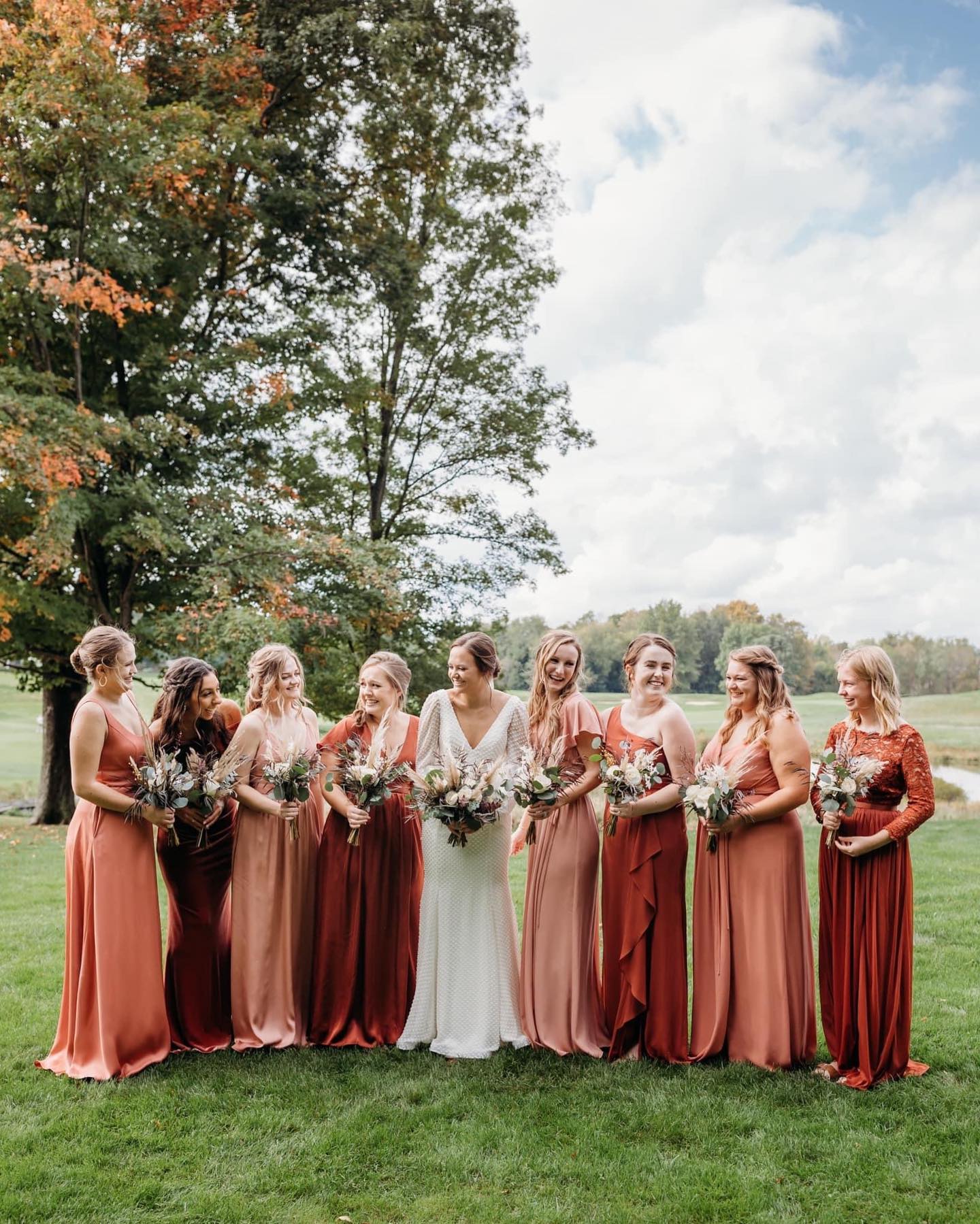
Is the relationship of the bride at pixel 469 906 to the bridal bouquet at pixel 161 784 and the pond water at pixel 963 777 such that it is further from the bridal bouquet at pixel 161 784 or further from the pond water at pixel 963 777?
the pond water at pixel 963 777

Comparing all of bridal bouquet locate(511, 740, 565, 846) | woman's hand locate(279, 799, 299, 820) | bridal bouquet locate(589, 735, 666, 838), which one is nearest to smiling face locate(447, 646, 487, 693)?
bridal bouquet locate(511, 740, 565, 846)

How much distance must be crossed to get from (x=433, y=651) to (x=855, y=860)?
15.0 metres

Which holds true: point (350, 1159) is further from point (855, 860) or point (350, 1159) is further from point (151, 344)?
point (151, 344)

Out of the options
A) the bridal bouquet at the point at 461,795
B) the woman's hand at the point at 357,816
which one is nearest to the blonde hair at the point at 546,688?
the bridal bouquet at the point at 461,795

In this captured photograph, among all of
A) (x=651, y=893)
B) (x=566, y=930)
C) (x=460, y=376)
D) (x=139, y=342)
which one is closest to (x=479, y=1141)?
(x=566, y=930)

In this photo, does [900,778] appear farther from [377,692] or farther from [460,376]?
[460,376]

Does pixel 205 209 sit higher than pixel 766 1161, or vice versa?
pixel 205 209

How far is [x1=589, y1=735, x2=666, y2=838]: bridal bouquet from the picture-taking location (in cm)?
579

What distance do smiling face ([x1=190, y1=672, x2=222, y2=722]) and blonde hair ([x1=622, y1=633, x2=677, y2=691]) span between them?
264 centimetres

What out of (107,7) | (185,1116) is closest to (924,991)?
(185,1116)

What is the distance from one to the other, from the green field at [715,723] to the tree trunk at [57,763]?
175cm

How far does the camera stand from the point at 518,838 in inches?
255

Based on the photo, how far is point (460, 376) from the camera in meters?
21.6

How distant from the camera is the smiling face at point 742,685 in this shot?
602 centimetres
